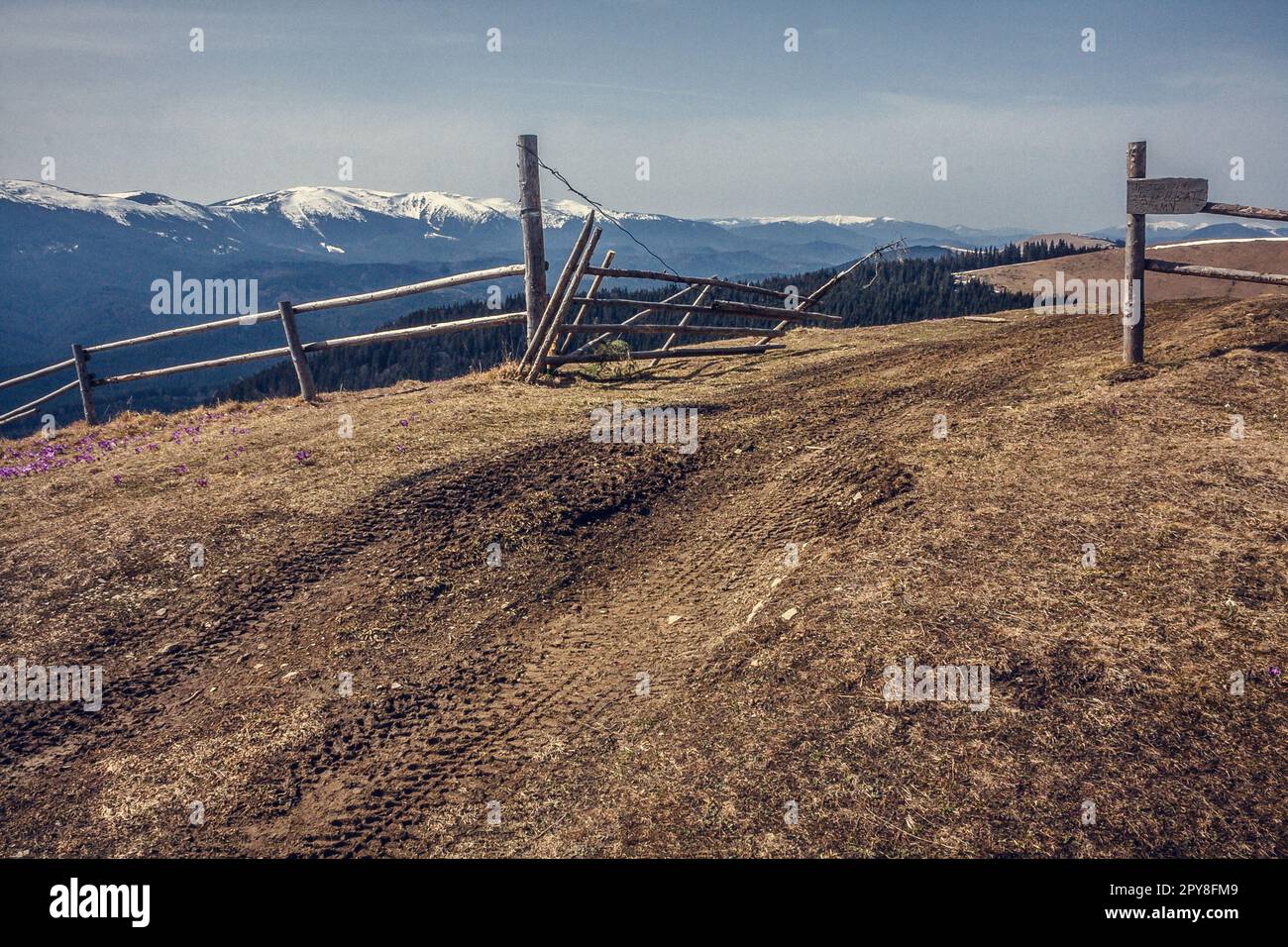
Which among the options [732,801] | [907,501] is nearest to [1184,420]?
[907,501]

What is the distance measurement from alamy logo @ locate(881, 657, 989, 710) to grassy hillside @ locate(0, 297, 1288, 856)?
0.09 metres

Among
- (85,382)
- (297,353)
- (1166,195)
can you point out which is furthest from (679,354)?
(85,382)

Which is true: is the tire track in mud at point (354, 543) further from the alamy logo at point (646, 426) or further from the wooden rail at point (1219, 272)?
the wooden rail at point (1219, 272)

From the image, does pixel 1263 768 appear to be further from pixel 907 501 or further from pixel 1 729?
pixel 1 729

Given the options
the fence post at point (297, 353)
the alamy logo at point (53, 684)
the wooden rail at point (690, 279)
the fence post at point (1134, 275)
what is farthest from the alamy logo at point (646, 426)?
the fence post at point (297, 353)

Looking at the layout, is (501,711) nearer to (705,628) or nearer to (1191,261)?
(705,628)

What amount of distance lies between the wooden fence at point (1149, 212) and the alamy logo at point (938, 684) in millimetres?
6426

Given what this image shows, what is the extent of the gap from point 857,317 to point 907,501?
221 ft

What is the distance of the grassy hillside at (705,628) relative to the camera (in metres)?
4.54

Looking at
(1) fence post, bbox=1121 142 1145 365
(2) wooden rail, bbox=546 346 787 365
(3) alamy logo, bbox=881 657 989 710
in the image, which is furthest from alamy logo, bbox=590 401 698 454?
(1) fence post, bbox=1121 142 1145 365

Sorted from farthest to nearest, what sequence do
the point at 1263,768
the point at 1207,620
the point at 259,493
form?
1. the point at 259,493
2. the point at 1207,620
3. the point at 1263,768

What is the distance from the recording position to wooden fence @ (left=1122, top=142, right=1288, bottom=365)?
8.77 metres

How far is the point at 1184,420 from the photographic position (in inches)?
315

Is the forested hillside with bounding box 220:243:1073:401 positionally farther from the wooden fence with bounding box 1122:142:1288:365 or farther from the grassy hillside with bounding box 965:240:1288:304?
the wooden fence with bounding box 1122:142:1288:365
